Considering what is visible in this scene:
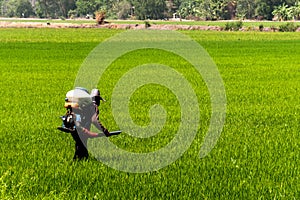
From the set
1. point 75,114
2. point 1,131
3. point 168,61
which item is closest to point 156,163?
point 75,114

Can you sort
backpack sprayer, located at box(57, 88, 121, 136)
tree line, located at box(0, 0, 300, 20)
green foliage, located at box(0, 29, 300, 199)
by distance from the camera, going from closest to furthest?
backpack sprayer, located at box(57, 88, 121, 136), green foliage, located at box(0, 29, 300, 199), tree line, located at box(0, 0, 300, 20)

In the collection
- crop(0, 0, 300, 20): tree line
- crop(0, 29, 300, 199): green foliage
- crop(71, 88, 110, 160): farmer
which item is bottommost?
crop(0, 0, 300, 20): tree line

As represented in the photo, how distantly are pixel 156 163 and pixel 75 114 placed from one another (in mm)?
1453

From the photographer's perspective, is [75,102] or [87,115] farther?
[87,115]

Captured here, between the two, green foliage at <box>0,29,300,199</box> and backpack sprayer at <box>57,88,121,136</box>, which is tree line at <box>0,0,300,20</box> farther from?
backpack sprayer at <box>57,88,121,136</box>

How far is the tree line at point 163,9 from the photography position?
354 ft

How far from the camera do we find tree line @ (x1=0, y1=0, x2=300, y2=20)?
354 ft

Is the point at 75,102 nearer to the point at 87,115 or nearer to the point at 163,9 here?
the point at 87,115

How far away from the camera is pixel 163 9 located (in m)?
117

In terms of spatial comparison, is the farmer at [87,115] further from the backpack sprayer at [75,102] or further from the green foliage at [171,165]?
the green foliage at [171,165]

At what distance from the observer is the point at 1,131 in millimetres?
7691

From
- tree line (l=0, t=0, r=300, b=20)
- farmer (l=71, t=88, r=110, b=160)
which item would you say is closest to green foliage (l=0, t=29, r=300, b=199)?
farmer (l=71, t=88, r=110, b=160)

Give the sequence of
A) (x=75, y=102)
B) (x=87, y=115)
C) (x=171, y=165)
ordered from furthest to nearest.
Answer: (x=171, y=165), (x=87, y=115), (x=75, y=102)

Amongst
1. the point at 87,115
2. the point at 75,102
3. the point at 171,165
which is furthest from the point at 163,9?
the point at 75,102
